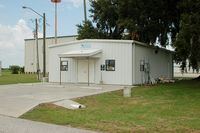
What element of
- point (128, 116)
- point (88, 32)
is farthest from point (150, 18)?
point (128, 116)

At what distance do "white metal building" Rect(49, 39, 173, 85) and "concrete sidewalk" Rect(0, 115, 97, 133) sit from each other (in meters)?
19.7

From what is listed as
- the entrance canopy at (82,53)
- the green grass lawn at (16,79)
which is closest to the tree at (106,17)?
the entrance canopy at (82,53)

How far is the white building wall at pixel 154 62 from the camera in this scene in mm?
33031

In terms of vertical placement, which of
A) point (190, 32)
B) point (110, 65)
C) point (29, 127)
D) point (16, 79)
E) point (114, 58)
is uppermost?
point (190, 32)

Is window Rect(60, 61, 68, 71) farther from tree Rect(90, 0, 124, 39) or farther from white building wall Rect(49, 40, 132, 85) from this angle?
tree Rect(90, 0, 124, 39)

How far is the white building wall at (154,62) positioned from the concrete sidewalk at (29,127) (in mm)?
20402

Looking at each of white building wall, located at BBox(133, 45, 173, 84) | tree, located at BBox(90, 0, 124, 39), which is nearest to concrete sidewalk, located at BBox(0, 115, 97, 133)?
white building wall, located at BBox(133, 45, 173, 84)

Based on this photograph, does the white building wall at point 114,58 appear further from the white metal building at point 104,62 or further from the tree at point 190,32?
the tree at point 190,32

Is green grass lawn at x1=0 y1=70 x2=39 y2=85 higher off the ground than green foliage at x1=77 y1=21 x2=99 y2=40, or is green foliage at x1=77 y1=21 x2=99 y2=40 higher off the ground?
green foliage at x1=77 y1=21 x2=99 y2=40

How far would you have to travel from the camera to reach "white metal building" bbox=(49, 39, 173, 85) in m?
32.0

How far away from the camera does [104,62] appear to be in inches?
1299

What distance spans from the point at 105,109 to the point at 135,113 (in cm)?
176

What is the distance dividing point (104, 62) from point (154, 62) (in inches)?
241

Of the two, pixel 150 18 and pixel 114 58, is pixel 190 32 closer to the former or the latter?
pixel 150 18
